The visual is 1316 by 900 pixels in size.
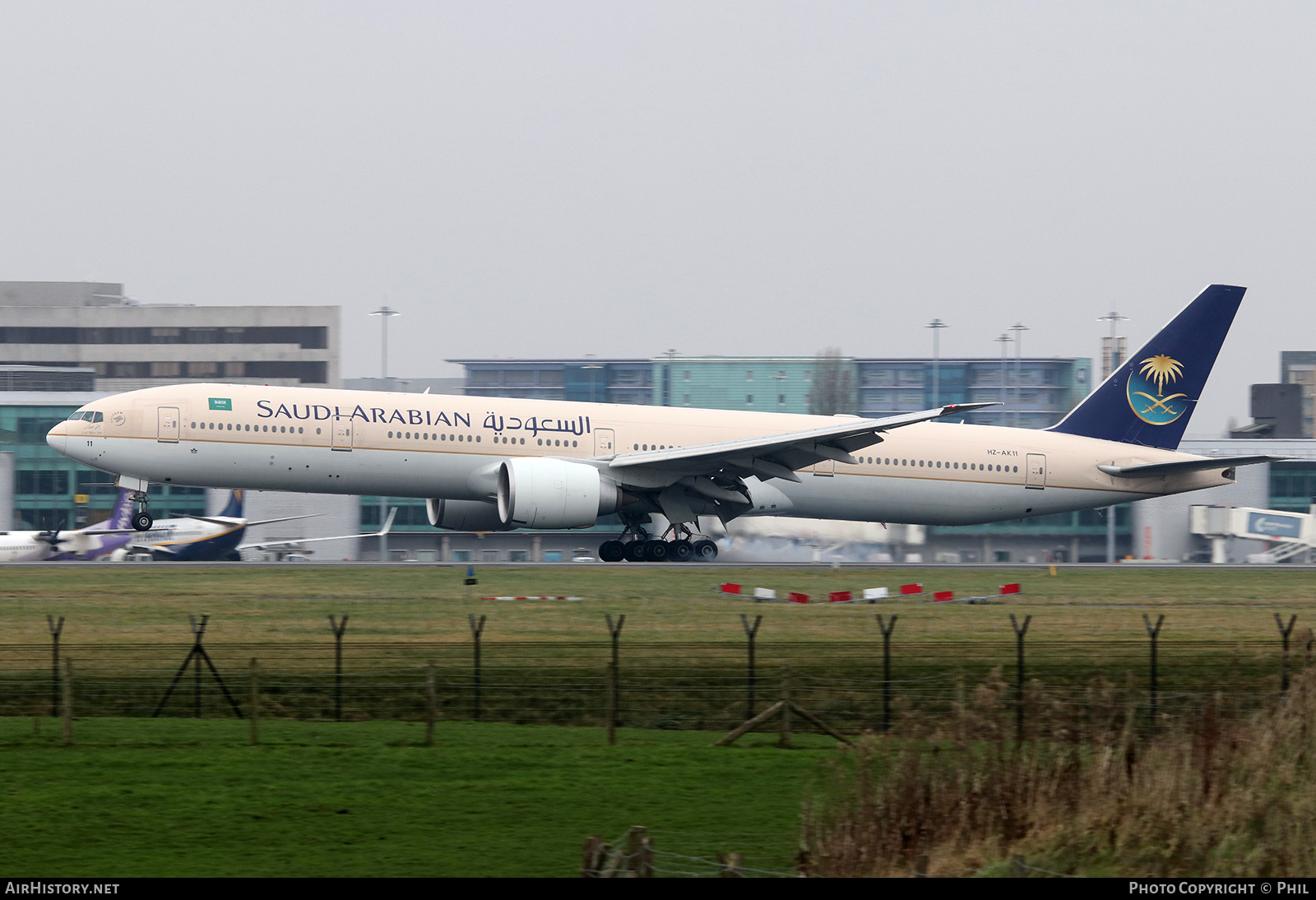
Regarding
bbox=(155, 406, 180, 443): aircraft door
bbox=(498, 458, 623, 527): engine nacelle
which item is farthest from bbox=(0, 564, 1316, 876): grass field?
bbox=(155, 406, 180, 443): aircraft door

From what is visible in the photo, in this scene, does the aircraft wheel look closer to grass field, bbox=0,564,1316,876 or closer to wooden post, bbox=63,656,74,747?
grass field, bbox=0,564,1316,876

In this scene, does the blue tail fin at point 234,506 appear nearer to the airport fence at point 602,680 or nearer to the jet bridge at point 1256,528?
the airport fence at point 602,680

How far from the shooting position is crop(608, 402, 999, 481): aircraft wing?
33.7m

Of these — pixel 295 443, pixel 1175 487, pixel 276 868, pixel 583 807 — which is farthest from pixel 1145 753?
pixel 1175 487

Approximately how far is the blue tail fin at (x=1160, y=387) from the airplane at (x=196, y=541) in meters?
23.4

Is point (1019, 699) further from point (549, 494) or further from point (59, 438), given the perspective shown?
point (59, 438)

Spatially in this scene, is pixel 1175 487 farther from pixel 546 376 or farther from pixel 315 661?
pixel 546 376

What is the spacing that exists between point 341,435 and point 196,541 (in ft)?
52.3

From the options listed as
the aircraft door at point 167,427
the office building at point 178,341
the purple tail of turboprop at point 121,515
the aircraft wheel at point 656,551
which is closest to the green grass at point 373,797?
the aircraft door at point 167,427

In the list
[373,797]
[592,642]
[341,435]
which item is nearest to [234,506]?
[341,435]

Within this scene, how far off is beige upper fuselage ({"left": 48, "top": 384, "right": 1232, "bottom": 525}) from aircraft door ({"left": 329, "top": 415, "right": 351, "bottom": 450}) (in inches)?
1.1

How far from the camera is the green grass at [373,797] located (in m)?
11.0

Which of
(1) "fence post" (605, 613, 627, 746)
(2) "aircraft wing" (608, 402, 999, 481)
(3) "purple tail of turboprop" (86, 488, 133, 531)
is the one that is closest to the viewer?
(1) "fence post" (605, 613, 627, 746)

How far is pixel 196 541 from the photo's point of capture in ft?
153
